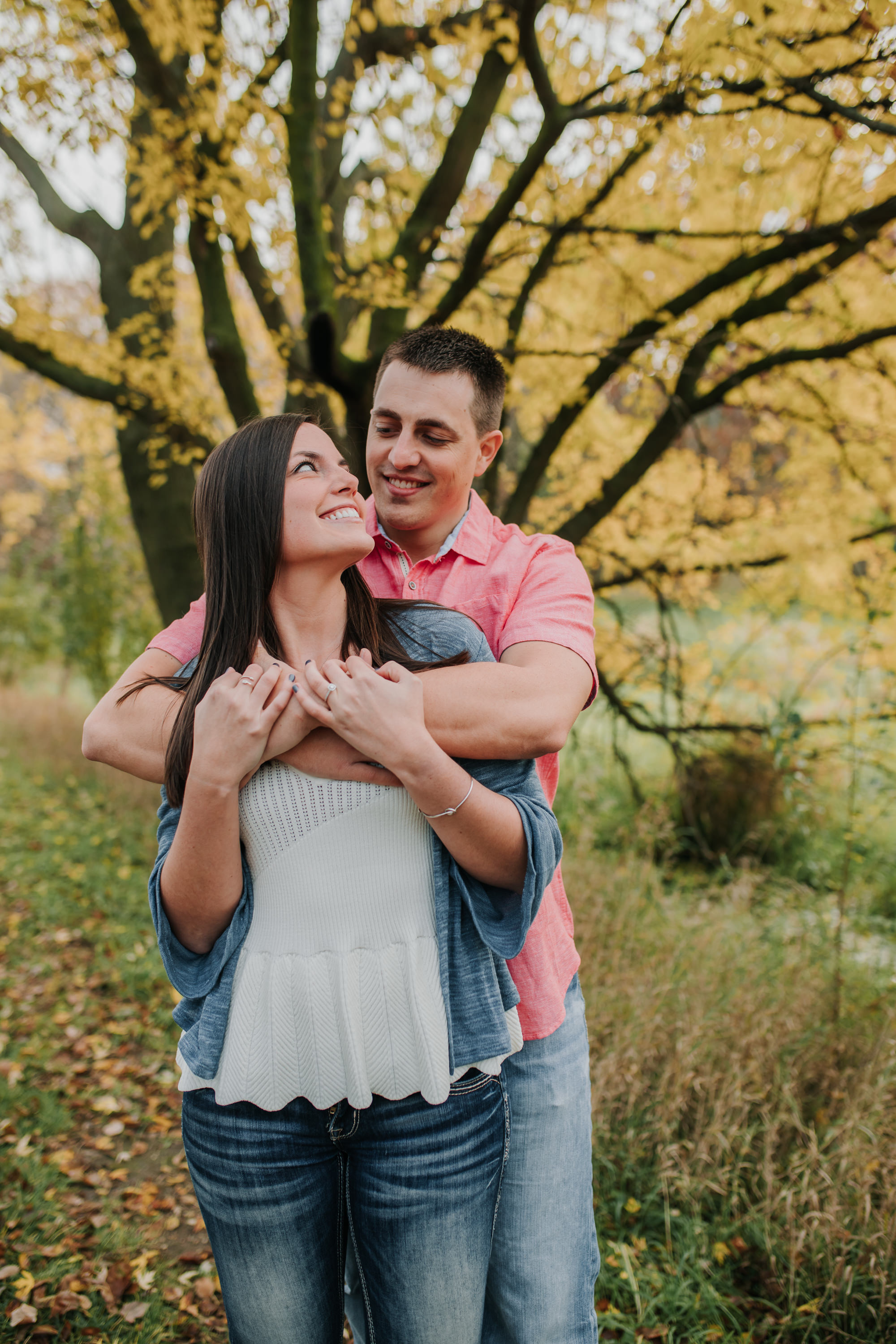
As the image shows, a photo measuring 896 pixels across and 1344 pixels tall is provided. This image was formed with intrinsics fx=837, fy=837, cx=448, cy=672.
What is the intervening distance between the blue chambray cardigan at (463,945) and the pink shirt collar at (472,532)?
1.73 feet

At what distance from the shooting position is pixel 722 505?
5.64m

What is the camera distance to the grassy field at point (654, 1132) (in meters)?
2.46

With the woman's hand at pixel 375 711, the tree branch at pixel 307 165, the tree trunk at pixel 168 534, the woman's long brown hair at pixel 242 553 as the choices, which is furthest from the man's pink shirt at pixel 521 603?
the tree trunk at pixel 168 534

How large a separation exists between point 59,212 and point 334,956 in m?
6.18

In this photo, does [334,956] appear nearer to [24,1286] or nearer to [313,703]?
[313,703]

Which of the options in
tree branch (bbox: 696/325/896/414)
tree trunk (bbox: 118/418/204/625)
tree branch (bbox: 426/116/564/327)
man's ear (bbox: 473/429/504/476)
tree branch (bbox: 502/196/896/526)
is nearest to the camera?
man's ear (bbox: 473/429/504/476)

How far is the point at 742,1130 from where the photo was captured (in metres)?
2.89

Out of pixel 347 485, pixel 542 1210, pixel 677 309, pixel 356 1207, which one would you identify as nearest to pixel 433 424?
pixel 347 485

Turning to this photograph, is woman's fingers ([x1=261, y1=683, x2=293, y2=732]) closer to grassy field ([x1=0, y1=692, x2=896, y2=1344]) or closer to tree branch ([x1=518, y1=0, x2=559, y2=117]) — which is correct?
grassy field ([x1=0, y1=692, x2=896, y2=1344])

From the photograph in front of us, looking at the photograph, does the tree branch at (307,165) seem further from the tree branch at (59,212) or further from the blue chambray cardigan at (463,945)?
the tree branch at (59,212)

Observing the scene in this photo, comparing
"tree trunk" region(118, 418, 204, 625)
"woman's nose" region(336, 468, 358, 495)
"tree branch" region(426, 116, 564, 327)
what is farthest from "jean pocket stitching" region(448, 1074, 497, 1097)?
"tree trunk" region(118, 418, 204, 625)

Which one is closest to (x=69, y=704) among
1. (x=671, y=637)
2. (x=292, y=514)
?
(x=671, y=637)

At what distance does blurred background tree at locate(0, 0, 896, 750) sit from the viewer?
326cm

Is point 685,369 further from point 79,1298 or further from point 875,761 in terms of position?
point 79,1298
